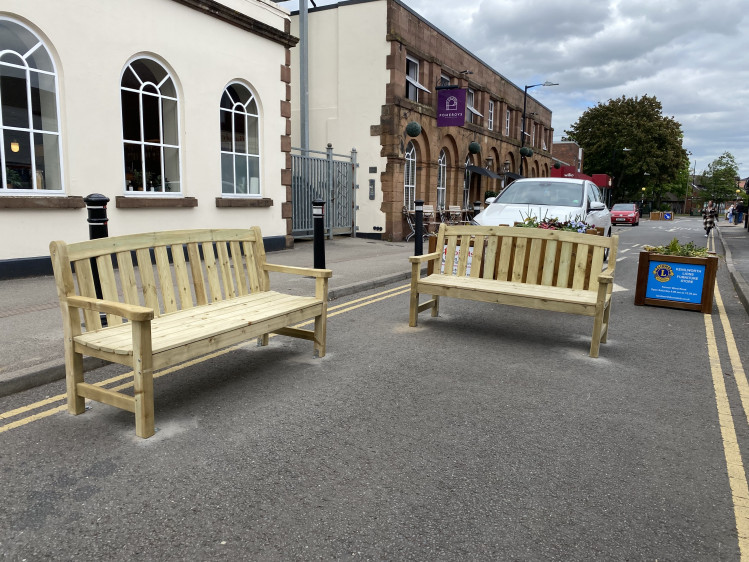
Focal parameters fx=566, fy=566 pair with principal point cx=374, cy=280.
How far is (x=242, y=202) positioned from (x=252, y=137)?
164 cm

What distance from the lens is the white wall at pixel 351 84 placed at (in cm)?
1784

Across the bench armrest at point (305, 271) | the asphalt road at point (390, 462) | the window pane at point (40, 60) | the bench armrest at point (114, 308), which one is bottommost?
the asphalt road at point (390, 462)

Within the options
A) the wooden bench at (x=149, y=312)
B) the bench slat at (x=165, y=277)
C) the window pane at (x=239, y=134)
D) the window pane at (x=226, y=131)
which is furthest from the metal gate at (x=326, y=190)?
the bench slat at (x=165, y=277)

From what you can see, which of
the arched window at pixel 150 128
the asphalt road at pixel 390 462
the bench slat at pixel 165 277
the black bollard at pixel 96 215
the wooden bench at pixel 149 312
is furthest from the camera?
the arched window at pixel 150 128

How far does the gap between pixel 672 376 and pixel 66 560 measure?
474 centimetres

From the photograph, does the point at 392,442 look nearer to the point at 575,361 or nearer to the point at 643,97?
the point at 575,361

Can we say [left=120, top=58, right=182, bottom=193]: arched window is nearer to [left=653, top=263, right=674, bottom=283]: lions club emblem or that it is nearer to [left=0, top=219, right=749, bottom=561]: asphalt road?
[left=0, top=219, right=749, bottom=561]: asphalt road

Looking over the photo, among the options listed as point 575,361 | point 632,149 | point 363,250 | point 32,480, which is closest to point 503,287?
point 575,361

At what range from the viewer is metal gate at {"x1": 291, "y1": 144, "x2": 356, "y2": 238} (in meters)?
15.3

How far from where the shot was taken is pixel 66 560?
236 cm

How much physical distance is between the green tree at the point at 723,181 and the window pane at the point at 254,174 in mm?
→ 98951

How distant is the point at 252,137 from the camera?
12734mm

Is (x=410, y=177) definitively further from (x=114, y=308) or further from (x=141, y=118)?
(x=114, y=308)

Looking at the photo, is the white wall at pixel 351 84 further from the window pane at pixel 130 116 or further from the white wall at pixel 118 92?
the window pane at pixel 130 116
